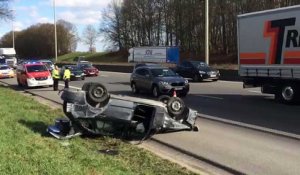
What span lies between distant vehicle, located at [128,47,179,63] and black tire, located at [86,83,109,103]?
49.1 m

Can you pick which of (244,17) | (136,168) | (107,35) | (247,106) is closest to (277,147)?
(136,168)

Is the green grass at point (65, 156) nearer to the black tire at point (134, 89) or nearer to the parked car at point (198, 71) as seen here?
the black tire at point (134, 89)

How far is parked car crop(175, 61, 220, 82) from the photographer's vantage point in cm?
3681

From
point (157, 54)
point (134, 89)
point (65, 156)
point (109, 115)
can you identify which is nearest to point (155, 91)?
point (134, 89)

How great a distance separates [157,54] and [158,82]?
128 ft

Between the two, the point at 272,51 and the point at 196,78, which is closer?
the point at 272,51

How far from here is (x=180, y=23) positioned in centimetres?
8400

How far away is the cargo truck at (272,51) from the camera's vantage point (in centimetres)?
1952

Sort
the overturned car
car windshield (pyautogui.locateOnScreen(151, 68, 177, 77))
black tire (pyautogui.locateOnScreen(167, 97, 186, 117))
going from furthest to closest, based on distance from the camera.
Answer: car windshield (pyautogui.locateOnScreen(151, 68, 177, 77))
black tire (pyautogui.locateOnScreen(167, 97, 186, 117))
the overturned car

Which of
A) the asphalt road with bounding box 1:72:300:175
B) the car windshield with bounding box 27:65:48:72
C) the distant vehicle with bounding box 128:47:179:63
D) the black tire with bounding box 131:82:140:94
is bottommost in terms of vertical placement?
the asphalt road with bounding box 1:72:300:175

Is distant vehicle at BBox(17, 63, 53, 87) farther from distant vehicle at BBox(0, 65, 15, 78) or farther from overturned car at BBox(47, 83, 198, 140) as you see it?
overturned car at BBox(47, 83, 198, 140)

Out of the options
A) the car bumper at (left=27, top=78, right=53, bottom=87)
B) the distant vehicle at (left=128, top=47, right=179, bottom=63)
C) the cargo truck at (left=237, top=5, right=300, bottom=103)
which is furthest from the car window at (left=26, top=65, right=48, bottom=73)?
the distant vehicle at (left=128, top=47, right=179, bottom=63)

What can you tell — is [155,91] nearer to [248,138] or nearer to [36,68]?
[248,138]

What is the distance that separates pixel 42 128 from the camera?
13055 millimetres
